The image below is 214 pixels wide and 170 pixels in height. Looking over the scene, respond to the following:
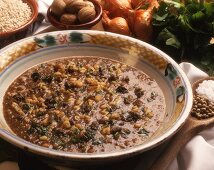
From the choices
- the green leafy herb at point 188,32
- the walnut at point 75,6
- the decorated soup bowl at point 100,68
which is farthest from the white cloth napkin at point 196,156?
the walnut at point 75,6

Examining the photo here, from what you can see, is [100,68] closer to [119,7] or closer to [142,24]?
[142,24]

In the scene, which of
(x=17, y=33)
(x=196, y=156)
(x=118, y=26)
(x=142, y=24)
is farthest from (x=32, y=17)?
(x=196, y=156)

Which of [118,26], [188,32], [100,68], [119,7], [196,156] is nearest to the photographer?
[196,156]

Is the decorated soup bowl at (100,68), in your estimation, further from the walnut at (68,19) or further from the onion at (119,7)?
the onion at (119,7)

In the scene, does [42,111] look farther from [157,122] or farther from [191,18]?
[191,18]

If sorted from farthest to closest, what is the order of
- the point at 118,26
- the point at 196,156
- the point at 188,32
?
the point at 118,26 < the point at 188,32 < the point at 196,156

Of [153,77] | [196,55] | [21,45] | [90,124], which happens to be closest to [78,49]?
[21,45]

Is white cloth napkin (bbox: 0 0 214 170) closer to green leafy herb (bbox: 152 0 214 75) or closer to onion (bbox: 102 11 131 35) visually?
green leafy herb (bbox: 152 0 214 75)
